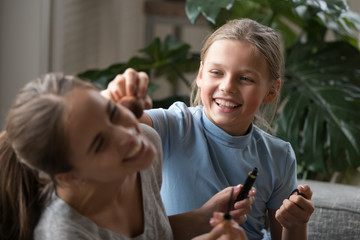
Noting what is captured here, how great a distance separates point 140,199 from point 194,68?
1386 mm

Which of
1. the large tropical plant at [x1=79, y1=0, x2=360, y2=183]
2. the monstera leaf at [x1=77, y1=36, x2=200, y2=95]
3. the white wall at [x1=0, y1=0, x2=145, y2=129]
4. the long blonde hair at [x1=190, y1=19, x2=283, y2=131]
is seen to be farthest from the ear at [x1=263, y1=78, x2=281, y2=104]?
Result: the white wall at [x1=0, y1=0, x2=145, y2=129]

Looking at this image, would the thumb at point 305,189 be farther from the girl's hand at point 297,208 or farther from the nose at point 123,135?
the nose at point 123,135

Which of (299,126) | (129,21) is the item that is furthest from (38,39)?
(299,126)

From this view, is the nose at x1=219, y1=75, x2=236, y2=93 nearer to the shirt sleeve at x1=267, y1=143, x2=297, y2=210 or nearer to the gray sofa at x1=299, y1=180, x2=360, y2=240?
the shirt sleeve at x1=267, y1=143, x2=297, y2=210

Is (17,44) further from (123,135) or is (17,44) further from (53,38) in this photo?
(123,135)

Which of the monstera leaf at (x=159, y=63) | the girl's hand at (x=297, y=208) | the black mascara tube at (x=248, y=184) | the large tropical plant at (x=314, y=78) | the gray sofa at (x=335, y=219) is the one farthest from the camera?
the monstera leaf at (x=159, y=63)

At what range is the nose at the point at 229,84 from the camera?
107 cm

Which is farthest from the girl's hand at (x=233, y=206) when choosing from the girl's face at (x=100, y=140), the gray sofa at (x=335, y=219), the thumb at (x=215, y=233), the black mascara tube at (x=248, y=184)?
the gray sofa at (x=335, y=219)

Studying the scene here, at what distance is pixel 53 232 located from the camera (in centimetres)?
78

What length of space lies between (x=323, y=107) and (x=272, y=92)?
758 millimetres

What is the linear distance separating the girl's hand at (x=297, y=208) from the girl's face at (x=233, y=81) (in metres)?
0.20

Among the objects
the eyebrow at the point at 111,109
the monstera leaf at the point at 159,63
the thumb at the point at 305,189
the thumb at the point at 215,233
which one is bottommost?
the monstera leaf at the point at 159,63

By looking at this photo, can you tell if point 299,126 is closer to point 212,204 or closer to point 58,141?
point 212,204

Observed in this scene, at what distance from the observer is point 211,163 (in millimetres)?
1122
